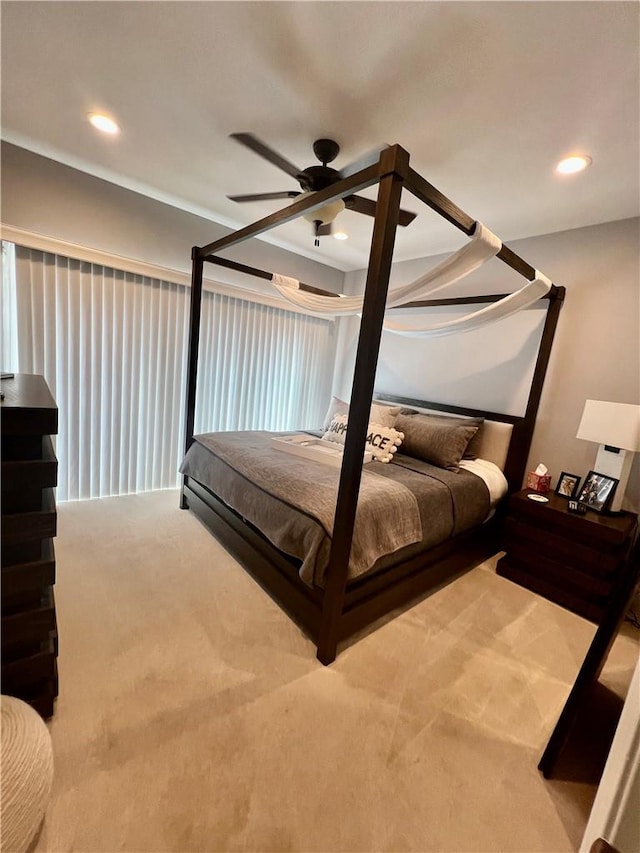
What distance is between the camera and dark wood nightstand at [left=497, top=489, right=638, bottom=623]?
2125 mm

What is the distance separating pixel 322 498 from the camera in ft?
6.09

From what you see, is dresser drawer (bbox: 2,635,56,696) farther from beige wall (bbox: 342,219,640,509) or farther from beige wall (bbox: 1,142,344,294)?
beige wall (bbox: 342,219,640,509)

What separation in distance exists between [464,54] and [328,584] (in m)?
2.23

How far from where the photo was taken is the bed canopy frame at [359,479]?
1.38 m

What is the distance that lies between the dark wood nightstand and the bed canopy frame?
30 cm

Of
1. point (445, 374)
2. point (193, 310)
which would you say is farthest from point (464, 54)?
point (445, 374)

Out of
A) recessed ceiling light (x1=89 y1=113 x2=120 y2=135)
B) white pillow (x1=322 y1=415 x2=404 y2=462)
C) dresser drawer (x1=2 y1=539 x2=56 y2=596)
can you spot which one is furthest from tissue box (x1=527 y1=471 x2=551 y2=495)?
recessed ceiling light (x1=89 y1=113 x2=120 y2=135)

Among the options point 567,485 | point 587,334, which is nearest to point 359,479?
point 567,485

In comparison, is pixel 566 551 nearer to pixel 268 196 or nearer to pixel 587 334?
pixel 587 334

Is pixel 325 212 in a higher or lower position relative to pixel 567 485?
higher

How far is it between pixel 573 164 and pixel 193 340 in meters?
2.70

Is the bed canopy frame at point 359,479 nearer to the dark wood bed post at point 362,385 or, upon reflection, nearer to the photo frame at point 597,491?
the dark wood bed post at point 362,385

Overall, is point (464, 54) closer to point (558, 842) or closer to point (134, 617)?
point (558, 842)

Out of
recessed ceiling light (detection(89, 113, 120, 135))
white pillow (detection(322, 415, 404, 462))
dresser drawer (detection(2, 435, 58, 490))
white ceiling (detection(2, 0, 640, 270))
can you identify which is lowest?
white pillow (detection(322, 415, 404, 462))
